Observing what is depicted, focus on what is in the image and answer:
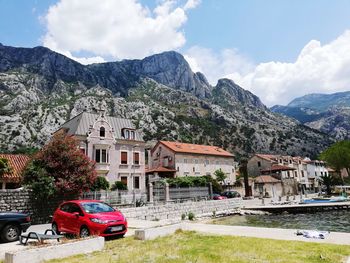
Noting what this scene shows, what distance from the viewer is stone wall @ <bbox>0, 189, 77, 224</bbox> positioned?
22.2 m

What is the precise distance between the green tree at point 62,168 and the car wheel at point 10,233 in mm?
9212

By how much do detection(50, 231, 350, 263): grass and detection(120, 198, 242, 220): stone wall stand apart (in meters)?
15.7

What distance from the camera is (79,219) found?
571 inches

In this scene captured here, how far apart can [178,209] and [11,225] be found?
2140 cm

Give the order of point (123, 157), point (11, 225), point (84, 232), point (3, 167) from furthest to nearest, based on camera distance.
→ point (123, 157) < point (3, 167) < point (11, 225) < point (84, 232)

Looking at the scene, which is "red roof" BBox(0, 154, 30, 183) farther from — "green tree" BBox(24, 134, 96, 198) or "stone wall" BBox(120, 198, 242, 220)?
"stone wall" BBox(120, 198, 242, 220)

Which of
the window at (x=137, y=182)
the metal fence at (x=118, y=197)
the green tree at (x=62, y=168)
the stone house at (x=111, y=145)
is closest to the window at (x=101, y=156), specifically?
the stone house at (x=111, y=145)

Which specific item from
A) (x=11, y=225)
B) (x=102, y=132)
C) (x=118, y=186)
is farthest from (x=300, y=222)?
(x=102, y=132)

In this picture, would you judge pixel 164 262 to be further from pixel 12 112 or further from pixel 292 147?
pixel 292 147

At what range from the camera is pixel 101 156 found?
44.4 m

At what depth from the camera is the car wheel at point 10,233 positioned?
14273 mm

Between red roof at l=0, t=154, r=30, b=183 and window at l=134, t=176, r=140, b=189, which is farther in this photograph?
window at l=134, t=176, r=140, b=189

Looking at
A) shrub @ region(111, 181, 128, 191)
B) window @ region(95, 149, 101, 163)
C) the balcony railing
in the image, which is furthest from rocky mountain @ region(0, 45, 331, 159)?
shrub @ region(111, 181, 128, 191)

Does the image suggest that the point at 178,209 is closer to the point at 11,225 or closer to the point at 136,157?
the point at 136,157
